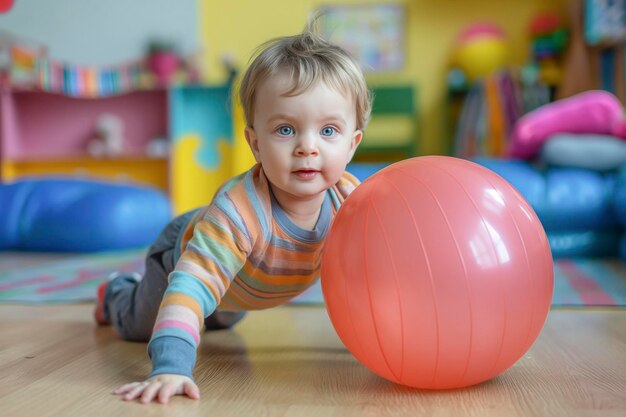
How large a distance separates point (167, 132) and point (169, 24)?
2.70ft

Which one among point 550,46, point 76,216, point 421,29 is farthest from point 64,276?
point 550,46

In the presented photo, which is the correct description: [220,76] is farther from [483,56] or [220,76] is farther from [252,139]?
[252,139]

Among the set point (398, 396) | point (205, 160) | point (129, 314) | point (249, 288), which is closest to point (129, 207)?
point (205, 160)

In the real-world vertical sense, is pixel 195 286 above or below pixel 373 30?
below

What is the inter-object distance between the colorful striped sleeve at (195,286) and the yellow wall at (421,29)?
386cm

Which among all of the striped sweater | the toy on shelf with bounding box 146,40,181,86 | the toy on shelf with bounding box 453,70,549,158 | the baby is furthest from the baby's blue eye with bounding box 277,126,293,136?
the toy on shelf with bounding box 146,40,181,86

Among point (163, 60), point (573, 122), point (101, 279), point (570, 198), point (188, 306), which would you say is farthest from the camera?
point (163, 60)

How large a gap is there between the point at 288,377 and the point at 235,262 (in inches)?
8.8

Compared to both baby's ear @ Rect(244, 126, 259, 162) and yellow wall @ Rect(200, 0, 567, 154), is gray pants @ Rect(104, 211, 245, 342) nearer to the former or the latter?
baby's ear @ Rect(244, 126, 259, 162)

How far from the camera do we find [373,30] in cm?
514

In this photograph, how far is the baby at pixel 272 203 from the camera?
1.06 m

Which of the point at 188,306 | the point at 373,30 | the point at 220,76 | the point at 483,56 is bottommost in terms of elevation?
the point at 188,306

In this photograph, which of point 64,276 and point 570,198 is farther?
point 570,198

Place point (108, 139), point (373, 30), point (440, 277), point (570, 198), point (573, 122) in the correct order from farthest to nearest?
point (373, 30) → point (108, 139) → point (573, 122) → point (570, 198) → point (440, 277)
